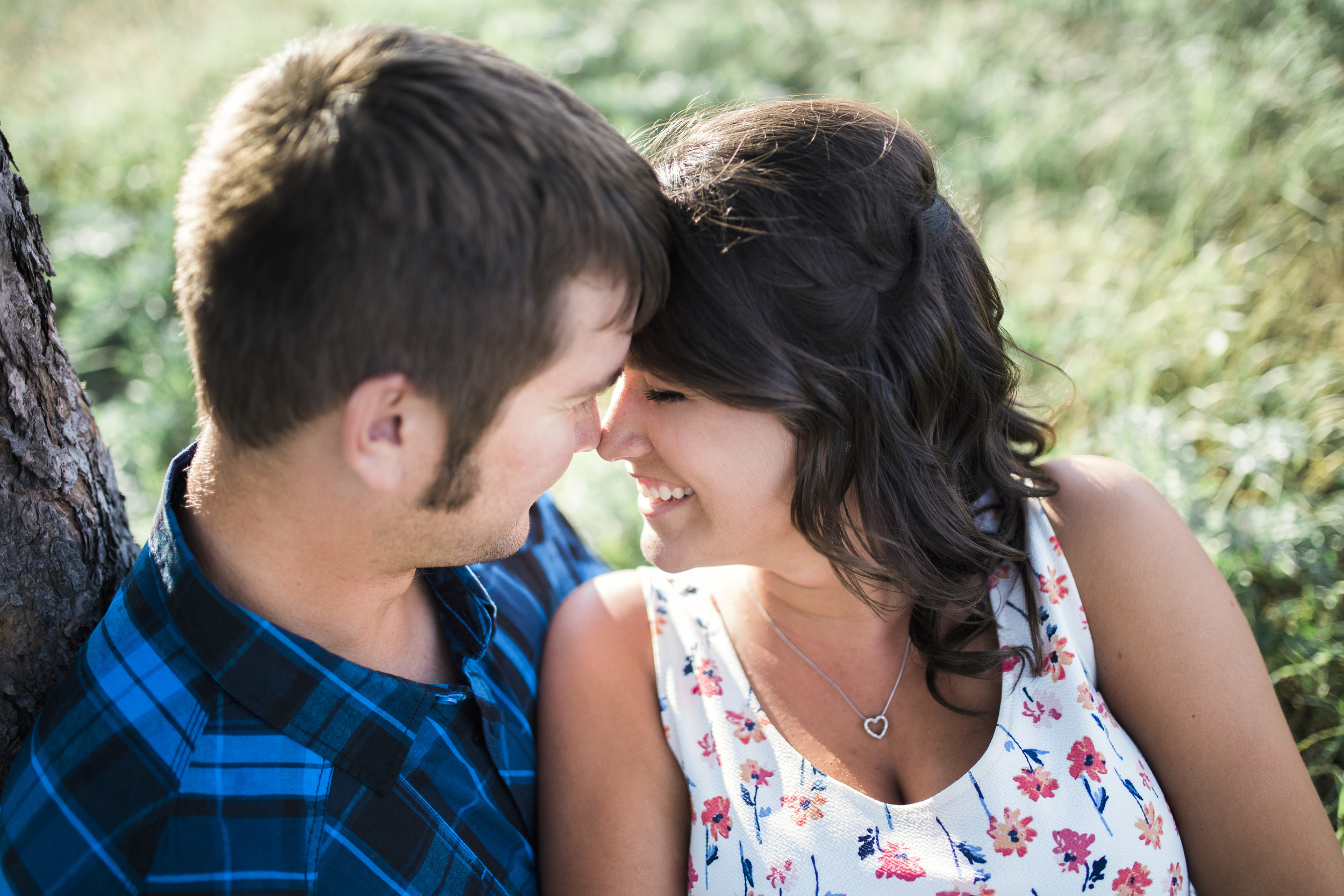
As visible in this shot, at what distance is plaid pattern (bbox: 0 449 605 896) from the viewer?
130cm

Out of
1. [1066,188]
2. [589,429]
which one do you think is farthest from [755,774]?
[1066,188]

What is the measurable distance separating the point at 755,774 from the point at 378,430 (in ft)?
3.21

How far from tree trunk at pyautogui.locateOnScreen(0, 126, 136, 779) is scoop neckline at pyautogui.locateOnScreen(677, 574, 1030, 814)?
119 cm

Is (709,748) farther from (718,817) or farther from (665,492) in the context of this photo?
(665,492)

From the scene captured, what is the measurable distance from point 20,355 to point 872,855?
5.48 ft

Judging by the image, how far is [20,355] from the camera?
149 centimetres

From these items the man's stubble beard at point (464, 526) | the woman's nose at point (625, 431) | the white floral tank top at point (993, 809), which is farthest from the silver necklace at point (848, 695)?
the man's stubble beard at point (464, 526)

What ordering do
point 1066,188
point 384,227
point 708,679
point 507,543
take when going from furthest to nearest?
1. point 1066,188
2. point 708,679
3. point 507,543
4. point 384,227

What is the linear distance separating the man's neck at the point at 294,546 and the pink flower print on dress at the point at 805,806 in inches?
30.9

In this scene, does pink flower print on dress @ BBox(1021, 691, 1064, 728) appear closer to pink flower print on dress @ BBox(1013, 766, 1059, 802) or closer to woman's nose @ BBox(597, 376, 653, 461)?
pink flower print on dress @ BBox(1013, 766, 1059, 802)

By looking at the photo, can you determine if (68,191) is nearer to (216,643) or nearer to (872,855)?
(216,643)

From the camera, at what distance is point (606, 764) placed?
5.90ft

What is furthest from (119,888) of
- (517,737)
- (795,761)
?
(795,761)

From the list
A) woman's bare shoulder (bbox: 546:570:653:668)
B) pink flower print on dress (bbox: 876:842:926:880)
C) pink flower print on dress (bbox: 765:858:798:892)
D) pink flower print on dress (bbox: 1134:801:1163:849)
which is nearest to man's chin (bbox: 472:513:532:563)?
woman's bare shoulder (bbox: 546:570:653:668)
